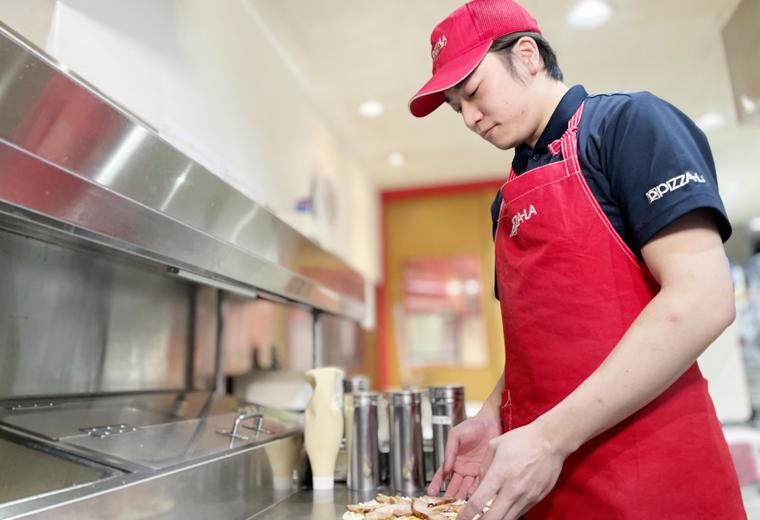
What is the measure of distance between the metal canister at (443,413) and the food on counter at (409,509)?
241 millimetres

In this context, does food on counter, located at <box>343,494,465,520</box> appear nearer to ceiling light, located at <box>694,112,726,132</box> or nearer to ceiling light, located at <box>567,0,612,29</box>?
ceiling light, located at <box>567,0,612,29</box>

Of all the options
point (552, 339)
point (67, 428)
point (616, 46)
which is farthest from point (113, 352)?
point (616, 46)

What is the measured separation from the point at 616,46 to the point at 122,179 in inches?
101

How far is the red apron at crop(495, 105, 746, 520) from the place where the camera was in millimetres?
685

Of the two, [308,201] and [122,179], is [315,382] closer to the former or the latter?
[122,179]

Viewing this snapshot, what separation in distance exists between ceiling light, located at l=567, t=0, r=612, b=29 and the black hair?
65.2 inches

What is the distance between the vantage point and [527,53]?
865 mm

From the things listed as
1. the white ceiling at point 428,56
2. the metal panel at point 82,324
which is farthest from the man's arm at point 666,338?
the white ceiling at point 428,56

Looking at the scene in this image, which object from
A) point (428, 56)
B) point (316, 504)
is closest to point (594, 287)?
point (316, 504)

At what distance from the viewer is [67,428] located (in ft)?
3.35

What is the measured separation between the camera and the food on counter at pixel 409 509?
2.84 ft

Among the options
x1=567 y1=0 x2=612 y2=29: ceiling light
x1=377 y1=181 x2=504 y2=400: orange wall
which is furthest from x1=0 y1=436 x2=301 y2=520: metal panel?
x1=377 y1=181 x2=504 y2=400: orange wall

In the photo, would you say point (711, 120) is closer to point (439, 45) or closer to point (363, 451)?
point (439, 45)

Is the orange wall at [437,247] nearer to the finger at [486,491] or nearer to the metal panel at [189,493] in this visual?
the metal panel at [189,493]
